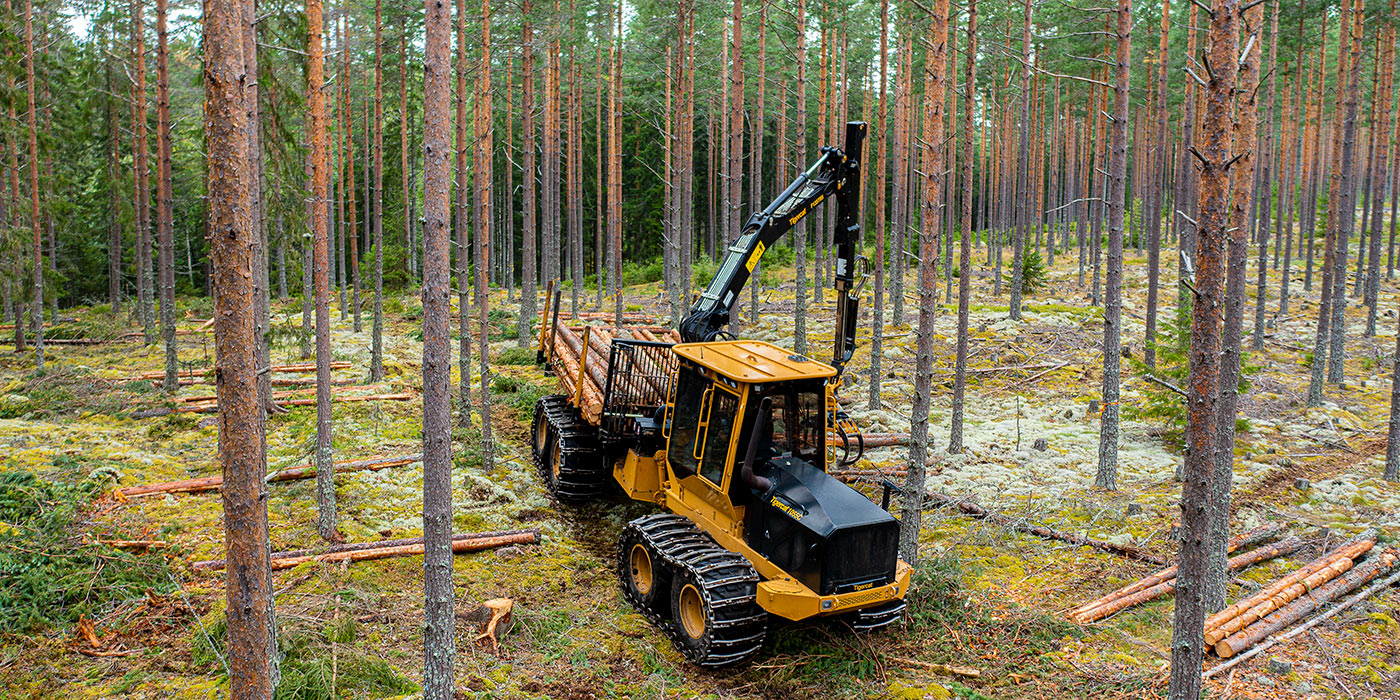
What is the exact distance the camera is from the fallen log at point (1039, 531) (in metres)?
9.51

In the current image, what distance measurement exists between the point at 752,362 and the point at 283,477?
6852 mm

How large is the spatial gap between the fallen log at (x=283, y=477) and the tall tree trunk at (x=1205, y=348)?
29.2ft

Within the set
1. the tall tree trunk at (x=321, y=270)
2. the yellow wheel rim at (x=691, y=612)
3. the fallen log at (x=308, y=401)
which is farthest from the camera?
the fallen log at (x=308, y=401)

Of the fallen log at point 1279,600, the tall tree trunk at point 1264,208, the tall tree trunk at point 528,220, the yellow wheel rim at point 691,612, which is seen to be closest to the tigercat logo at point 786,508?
the yellow wheel rim at point 691,612

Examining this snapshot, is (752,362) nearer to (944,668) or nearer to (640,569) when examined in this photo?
(640,569)

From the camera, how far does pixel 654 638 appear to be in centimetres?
792

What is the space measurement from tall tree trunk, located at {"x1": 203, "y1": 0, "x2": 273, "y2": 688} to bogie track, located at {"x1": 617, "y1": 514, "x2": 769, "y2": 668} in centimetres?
351

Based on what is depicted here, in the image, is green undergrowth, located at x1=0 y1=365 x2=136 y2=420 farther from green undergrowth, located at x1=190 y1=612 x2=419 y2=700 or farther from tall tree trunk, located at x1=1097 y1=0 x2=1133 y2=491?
tall tree trunk, located at x1=1097 y1=0 x2=1133 y2=491

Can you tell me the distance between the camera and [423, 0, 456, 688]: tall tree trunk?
5.28 m

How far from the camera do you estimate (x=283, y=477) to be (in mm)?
10992

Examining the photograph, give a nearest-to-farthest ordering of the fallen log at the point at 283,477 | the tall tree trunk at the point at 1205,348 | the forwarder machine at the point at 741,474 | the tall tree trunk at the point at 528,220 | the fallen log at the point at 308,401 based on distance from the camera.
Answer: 1. the tall tree trunk at the point at 1205,348
2. the forwarder machine at the point at 741,474
3. the fallen log at the point at 283,477
4. the fallen log at the point at 308,401
5. the tall tree trunk at the point at 528,220

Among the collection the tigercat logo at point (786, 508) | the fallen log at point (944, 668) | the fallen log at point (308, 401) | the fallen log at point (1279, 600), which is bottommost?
the fallen log at point (944, 668)

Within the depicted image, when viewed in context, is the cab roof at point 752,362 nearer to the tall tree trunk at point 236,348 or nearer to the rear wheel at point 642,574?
the rear wheel at point 642,574

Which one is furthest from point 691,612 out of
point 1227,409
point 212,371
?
point 212,371
